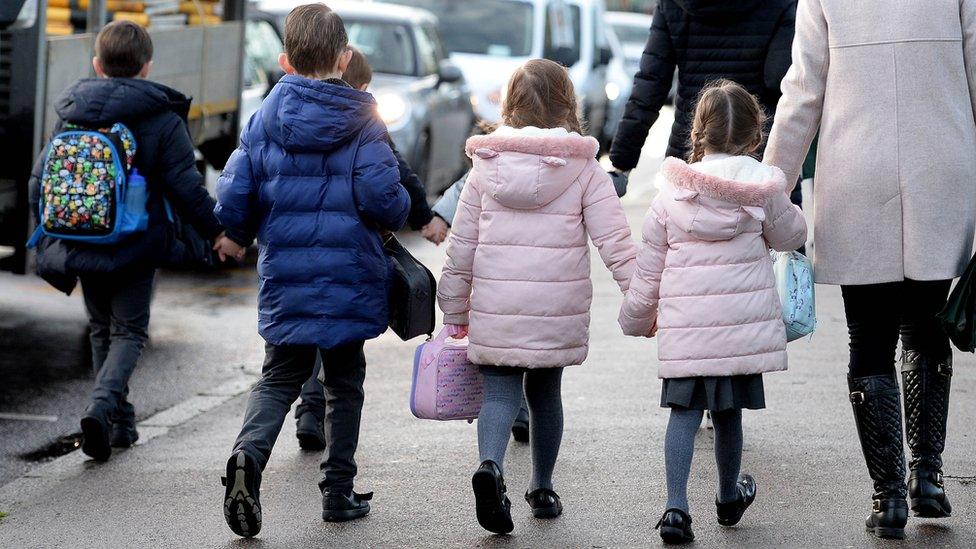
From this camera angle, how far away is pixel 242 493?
188 inches

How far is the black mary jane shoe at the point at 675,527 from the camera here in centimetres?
474

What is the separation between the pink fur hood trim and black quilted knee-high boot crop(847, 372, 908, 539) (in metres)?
1.11

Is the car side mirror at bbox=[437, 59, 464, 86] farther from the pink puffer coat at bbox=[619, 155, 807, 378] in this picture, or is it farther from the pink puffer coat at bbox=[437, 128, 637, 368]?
the pink puffer coat at bbox=[619, 155, 807, 378]

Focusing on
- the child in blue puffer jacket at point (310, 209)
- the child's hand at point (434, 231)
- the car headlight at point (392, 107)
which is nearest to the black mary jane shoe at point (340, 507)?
the child in blue puffer jacket at point (310, 209)

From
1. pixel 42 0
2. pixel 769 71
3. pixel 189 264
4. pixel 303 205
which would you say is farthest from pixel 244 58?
pixel 303 205

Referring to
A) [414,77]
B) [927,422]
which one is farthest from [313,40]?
[414,77]

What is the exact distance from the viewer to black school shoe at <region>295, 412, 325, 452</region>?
6129 millimetres

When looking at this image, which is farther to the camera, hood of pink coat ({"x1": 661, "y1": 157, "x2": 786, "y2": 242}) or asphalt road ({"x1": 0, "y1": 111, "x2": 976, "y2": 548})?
asphalt road ({"x1": 0, "y1": 111, "x2": 976, "y2": 548})

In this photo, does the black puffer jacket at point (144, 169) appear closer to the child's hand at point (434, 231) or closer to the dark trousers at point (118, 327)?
the dark trousers at point (118, 327)

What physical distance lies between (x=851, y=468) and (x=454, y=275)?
5.52 feet

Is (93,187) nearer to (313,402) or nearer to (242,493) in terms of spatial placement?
Result: (313,402)

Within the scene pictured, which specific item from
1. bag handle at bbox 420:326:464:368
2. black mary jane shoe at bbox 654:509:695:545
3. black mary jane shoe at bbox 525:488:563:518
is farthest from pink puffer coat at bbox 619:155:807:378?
bag handle at bbox 420:326:464:368

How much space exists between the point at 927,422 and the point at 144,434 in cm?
321

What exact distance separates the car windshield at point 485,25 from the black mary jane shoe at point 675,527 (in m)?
13.5
